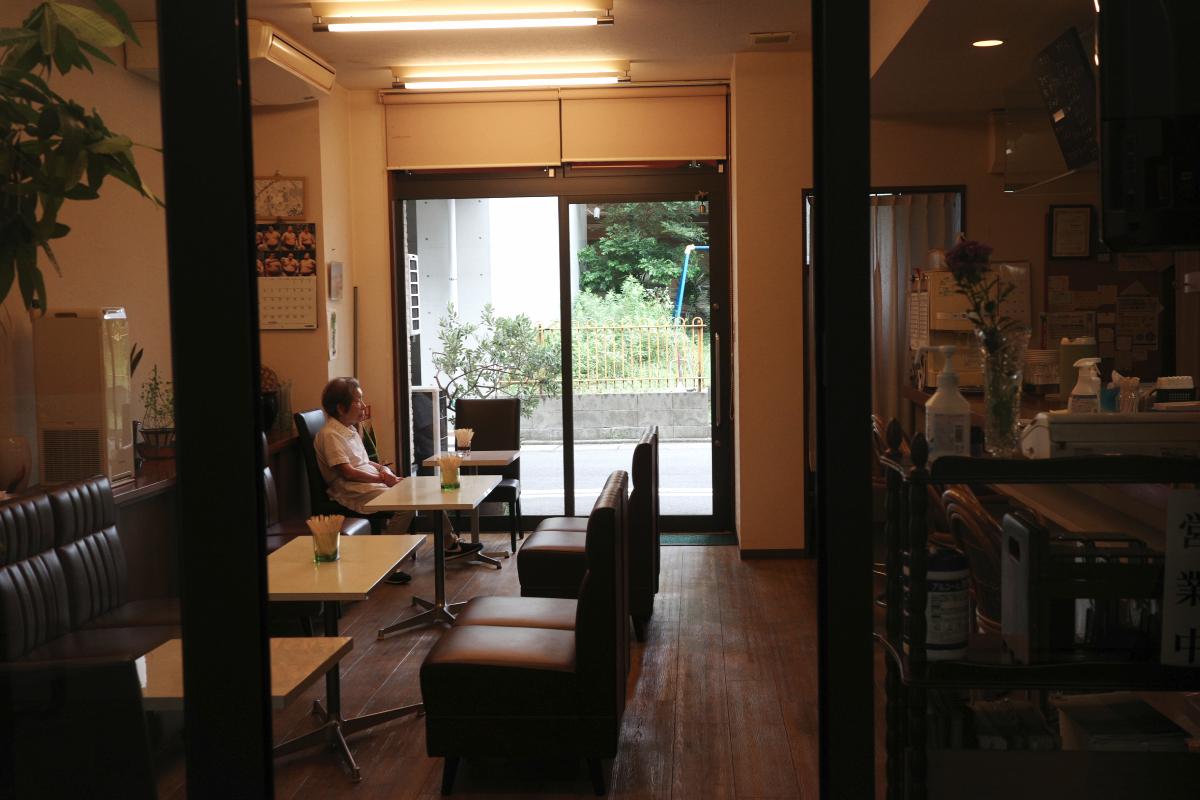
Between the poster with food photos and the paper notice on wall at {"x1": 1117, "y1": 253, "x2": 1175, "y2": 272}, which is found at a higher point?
the poster with food photos

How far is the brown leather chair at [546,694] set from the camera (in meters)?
3.23

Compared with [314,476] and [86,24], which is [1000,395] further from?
[314,476]

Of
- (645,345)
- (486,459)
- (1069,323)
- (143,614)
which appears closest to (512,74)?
(645,345)

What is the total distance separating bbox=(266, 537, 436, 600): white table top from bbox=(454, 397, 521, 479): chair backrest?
8.30 ft

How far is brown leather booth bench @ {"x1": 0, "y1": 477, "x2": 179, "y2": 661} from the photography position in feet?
5.32

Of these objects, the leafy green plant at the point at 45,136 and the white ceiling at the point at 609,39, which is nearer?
the leafy green plant at the point at 45,136

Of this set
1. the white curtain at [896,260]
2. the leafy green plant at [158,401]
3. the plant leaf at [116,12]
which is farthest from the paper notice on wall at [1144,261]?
the plant leaf at [116,12]

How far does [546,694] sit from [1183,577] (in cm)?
200

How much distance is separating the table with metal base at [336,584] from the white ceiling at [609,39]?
8.52ft

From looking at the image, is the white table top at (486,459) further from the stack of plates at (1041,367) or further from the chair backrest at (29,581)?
the stack of plates at (1041,367)

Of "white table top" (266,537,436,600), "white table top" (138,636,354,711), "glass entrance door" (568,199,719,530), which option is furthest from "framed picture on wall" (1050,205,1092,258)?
"glass entrance door" (568,199,719,530)

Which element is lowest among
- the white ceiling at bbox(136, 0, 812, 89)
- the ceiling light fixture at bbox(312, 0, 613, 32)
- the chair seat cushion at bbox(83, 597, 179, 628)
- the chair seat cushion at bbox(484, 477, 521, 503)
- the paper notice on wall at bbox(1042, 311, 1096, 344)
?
the chair seat cushion at bbox(484, 477, 521, 503)

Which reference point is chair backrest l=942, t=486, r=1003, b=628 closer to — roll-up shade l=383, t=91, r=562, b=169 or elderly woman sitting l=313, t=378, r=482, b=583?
elderly woman sitting l=313, t=378, r=482, b=583

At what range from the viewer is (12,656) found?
5.42ft
